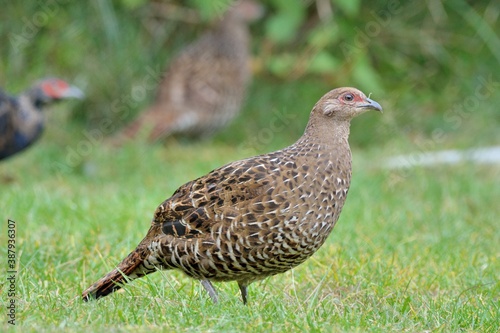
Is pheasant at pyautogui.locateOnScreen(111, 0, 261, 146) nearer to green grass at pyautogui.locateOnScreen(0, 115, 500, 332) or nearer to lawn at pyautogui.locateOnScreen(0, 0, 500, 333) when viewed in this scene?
lawn at pyautogui.locateOnScreen(0, 0, 500, 333)

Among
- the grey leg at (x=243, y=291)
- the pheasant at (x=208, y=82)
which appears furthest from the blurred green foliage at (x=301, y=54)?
the grey leg at (x=243, y=291)

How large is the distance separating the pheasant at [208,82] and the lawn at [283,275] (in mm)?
640

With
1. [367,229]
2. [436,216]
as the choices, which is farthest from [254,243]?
[436,216]

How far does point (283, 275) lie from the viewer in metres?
4.89

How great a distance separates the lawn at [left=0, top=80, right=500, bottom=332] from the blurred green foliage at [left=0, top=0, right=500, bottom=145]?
1.10 metres

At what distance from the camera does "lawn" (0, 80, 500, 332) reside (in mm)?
3799

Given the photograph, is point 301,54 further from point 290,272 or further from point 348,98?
point 348,98

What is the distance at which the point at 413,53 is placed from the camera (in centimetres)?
1052

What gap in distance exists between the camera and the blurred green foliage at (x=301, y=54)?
9539mm

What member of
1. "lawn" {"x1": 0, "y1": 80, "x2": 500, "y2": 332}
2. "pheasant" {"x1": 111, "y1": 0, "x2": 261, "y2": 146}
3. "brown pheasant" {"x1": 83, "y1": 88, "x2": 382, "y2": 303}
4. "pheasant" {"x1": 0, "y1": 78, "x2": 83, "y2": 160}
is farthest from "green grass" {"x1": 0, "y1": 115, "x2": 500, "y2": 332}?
"pheasant" {"x1": 111, "y1": 0, "x2": 261, "y2": 146}

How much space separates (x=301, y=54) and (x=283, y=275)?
5.53 meters

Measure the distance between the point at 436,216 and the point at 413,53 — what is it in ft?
13.9

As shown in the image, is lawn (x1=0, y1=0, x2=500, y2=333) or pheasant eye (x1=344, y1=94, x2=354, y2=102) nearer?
lawn (x1=0, y1=0, x2=500, y2=333)

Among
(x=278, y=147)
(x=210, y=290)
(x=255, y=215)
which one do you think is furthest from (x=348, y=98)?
(x=278, y=147)
